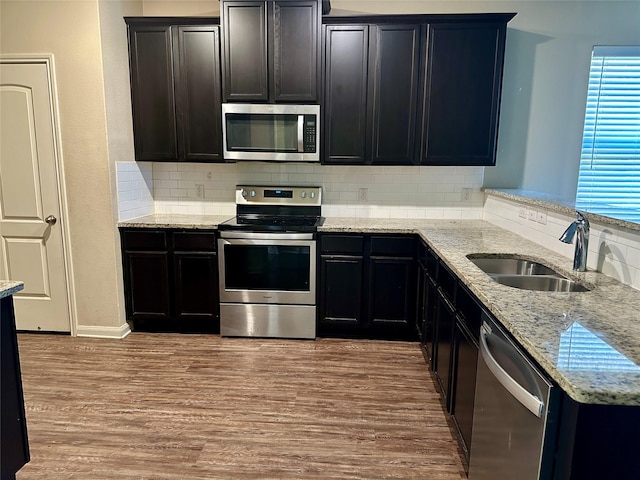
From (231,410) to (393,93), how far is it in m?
2.65

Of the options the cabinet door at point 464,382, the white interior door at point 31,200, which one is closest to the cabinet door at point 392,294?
the cabinet door at point 464,382

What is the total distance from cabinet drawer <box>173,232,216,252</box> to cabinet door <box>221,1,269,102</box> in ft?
3.75

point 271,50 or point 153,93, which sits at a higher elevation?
point 271,50

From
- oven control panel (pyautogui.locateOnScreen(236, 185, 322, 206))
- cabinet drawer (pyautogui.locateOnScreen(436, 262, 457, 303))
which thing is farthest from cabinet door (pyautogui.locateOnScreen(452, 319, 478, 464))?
oven control panel (pyautogui.locateOnScreen(236, 185, 322, 206))

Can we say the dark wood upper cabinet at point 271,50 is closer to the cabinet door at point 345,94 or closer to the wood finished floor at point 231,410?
the cabinet door at point 345,94

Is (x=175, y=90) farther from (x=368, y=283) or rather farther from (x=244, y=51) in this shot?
(x=368, y=283)

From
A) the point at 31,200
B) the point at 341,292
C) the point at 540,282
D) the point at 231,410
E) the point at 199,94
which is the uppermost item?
the point at 199,94

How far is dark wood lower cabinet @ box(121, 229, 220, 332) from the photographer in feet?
11.8

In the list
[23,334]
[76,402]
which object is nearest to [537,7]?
[76,402]

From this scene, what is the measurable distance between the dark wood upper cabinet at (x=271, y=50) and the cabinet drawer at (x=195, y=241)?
1.15 metres

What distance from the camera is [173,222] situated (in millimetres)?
3605

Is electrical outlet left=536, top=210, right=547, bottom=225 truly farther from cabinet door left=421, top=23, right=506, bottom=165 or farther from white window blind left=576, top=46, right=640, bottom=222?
white window blind left=576, top=46, right=640, bottom=222

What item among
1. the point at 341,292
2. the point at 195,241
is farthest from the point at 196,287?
the point at 341,292

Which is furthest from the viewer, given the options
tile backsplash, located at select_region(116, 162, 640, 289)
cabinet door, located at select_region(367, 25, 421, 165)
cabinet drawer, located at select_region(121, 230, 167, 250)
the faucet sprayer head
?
tile backsplash, located at select_region(116, 162, 640, 289)
